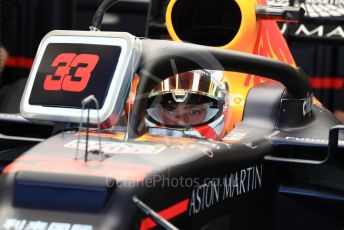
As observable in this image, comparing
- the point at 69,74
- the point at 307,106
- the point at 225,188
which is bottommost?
the point at 225,188

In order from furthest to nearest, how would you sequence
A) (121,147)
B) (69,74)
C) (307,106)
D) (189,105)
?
(307,106) → (189,105) → (69,74) → (121,147)

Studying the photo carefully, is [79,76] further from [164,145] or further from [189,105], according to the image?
[189,105]

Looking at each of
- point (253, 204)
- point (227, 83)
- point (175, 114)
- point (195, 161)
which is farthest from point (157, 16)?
point (195, 161)

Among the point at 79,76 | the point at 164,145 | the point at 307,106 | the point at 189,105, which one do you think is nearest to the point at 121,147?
the point at 164,145

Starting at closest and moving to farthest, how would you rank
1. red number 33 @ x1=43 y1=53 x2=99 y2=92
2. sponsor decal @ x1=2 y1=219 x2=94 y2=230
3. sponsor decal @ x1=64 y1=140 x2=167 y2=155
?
sponsor decal @ x1=2 y1=219 x2=94 y2=230, sponsor decal @ x1=64 y1=140 x2=167 y2=155, red number 33 @ x1=43 y1=53 x2=99 y2=92

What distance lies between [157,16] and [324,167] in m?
2.03

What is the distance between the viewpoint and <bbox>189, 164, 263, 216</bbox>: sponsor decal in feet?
8.68

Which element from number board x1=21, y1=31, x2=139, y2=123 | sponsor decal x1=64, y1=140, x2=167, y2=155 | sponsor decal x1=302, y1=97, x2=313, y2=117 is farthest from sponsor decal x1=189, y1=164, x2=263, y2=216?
sponsor decal x1=302, y1=97, x2=313, y2=117

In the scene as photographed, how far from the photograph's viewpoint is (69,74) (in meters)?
2.72

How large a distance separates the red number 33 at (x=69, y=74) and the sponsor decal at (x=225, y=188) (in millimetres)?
510

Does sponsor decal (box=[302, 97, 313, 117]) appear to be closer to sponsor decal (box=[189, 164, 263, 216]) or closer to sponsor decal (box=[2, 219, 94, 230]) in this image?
sponsor decal (box=[189, 164, 263, 216])

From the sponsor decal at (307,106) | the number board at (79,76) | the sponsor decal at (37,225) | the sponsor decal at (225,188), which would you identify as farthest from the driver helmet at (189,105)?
the sponsor decal at (37,225)

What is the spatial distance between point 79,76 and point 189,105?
689 mm

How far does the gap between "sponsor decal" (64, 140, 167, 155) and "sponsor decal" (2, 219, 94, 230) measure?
1.10 feet
